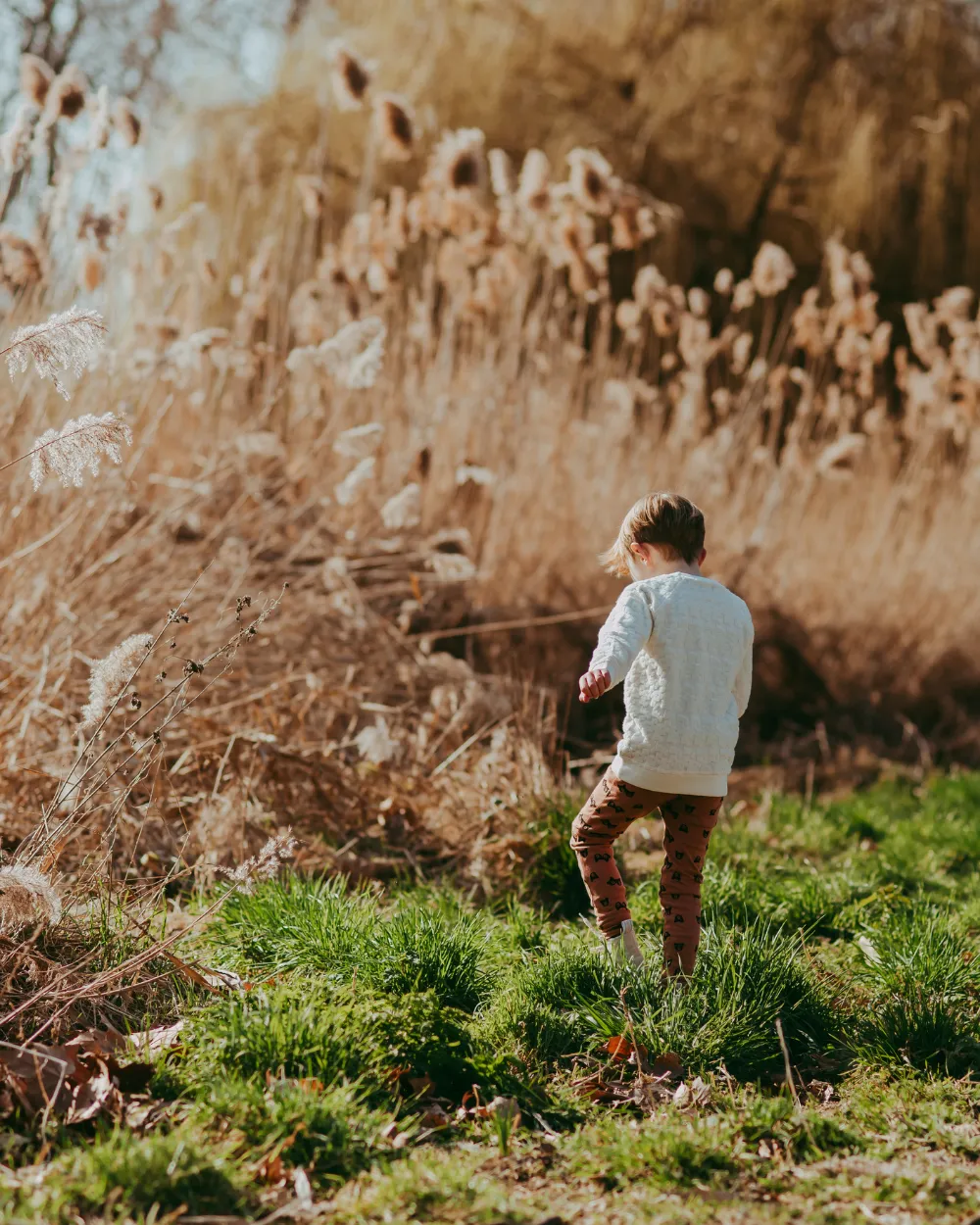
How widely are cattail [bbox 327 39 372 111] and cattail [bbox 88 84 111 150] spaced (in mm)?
1457

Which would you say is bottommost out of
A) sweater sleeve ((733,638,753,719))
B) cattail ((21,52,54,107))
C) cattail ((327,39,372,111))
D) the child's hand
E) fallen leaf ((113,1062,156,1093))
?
fallen leaf ((113,1062,156,1093))

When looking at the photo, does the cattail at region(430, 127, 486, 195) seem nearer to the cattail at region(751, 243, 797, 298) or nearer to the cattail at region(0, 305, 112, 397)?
the cattail at region(751, 243, 797, 298)

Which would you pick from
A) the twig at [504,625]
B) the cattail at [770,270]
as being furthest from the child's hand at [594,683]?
the cattail at [770,270]

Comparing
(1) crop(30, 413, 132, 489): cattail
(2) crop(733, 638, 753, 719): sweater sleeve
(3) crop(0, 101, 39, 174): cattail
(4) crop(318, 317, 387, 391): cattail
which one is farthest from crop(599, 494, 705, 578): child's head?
(3) crop(0, 101, 39, 174): cattail

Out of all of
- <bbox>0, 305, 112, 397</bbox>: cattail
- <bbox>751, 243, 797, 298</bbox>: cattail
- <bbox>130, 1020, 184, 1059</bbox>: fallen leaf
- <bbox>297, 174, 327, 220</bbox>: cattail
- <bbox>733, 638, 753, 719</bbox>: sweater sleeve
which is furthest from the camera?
<bbox>751, 243, 797, 298</bbox>: cattail

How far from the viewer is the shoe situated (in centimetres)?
302

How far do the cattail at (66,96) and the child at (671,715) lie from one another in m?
2.83

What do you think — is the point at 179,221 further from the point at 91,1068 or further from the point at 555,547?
the point at 91,1068

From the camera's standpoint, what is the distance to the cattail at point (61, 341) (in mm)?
2422

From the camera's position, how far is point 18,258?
177 inches

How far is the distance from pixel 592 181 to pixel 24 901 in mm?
4477

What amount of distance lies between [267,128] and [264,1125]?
989cm

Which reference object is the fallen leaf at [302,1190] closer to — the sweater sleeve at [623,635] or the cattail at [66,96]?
the sweater sleeve at [623,635]

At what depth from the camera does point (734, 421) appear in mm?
7160
